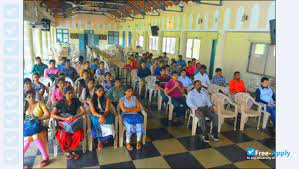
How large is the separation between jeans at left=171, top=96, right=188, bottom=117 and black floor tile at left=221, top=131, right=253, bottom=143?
0.86m

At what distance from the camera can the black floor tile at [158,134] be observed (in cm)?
384

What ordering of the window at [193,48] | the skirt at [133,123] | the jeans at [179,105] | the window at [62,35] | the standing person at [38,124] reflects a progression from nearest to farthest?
the standing person at [38,124] < the skirt at [133,123] < the jeans at [179,105] < the window at [193,48] < the window at [62,35]

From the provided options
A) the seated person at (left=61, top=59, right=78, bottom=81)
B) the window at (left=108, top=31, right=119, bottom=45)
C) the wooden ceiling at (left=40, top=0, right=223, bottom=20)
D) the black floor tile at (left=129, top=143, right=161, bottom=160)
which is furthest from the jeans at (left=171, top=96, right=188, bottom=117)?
the window at (left=108, top=31, right=119, bottom=45)

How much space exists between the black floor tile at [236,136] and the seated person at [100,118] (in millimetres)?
2092

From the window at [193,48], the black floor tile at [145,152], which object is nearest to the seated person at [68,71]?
the black floor tile at [145,152]

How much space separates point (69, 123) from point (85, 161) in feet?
1.82

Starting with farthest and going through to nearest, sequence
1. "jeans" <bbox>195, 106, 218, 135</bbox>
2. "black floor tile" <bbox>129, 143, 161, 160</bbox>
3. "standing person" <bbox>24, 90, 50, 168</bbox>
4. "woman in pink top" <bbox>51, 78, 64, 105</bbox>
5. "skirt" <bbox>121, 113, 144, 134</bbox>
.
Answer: "jeans" <bbox>195, 106, 218, 135</bbox> < "woman in pink top" <bbox>51, 78, 64, 105</bbox> < "skirt" <bbox>121, 113, 144, 134</bbox> < "black floor tile" <bbox>129, 143, 161, 160</bbox> < "standing person" <bbox>24, 90, 50, 168</bbox>

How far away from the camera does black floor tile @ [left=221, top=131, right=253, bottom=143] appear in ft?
12.8

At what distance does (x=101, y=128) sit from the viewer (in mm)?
3250

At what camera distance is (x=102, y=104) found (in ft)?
11.2

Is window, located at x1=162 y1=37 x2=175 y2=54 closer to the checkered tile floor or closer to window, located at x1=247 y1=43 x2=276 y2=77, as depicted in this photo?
window, located at x1=247 y1=43 x2=276 y2=77

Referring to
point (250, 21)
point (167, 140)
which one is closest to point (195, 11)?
point (250, 21)

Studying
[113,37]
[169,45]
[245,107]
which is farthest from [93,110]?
[113,37]

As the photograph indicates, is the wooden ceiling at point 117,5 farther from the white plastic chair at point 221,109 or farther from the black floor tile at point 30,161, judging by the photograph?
the black floor tile at point 30,161
